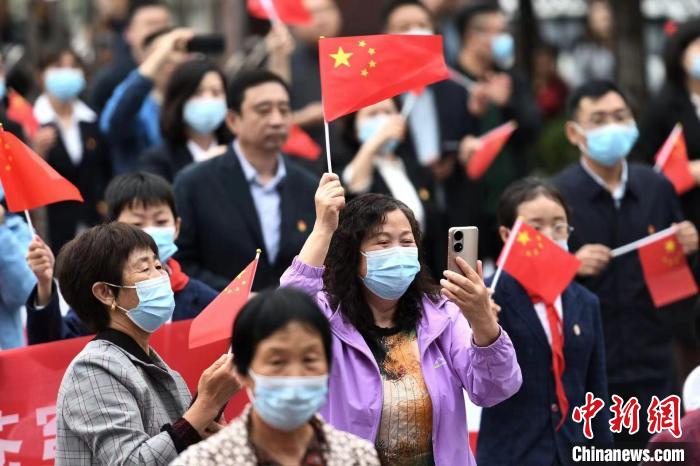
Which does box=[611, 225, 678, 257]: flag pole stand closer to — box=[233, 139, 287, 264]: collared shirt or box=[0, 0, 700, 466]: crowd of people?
box=[0, 0, 700, 466]: crowd of people

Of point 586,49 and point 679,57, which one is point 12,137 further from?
point 586,49

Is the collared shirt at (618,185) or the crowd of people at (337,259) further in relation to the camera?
the collared shirt at (618,185)

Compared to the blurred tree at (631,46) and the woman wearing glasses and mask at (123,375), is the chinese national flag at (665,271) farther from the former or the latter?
the blurred tree at (631,46)

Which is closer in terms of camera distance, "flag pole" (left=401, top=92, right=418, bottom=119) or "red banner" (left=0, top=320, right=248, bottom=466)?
"red banner" (left=0, top=320, right=248, bottom=466)

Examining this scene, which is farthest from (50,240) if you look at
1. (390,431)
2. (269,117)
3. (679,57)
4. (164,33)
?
(390,431)

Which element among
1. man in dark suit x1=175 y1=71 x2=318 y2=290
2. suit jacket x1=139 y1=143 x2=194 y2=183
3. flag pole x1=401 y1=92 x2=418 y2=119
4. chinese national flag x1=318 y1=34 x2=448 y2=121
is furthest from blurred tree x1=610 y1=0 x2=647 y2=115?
chinese national flag x1=318 y1=34 x2=448 y2=121

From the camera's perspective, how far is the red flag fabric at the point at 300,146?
1000cm

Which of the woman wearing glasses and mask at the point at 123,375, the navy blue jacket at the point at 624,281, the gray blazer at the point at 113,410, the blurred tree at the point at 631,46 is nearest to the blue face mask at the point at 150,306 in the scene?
the woman wearing glasses and mask at the point at 123,375

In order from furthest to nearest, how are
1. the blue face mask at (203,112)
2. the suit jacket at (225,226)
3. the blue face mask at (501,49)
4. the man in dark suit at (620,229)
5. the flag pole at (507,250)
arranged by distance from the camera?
the blue face mask at (501,49), the blue face mask at (203,112), the man in dark suit at (620,229), the suit jacket at (225,226), the flag pole at (507,250)

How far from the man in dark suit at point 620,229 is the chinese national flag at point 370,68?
200cm

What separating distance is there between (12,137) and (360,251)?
195 centimetres

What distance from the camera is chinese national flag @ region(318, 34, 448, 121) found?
6.06 m

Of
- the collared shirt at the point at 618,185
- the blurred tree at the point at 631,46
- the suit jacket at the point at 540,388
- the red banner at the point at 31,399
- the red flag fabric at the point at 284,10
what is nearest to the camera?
the red banner at the point at 31,399

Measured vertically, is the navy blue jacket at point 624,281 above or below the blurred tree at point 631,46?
below
